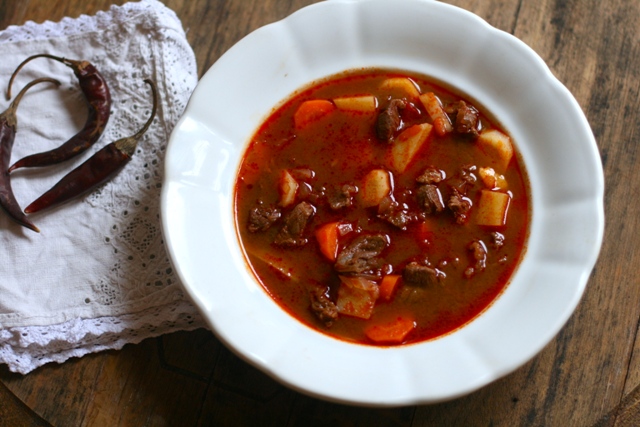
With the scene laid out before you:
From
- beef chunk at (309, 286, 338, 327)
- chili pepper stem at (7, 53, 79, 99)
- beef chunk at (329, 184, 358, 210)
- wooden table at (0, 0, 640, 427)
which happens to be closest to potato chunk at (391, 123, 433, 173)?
beef chunk at (329, 184, 358, 210)

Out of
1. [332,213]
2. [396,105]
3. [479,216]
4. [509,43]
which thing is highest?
[509,43]

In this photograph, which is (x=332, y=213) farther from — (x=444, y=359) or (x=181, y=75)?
(x=181, y=75)

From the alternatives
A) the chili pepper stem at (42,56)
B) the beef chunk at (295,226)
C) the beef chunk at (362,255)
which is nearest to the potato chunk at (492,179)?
the beef chunk at (362,255)

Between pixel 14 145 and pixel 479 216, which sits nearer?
pixel 479 216

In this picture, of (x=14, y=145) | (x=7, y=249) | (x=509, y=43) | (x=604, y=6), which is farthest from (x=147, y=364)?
(x=604, y=6)

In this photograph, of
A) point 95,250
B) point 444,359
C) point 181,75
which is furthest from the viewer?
point 181,75

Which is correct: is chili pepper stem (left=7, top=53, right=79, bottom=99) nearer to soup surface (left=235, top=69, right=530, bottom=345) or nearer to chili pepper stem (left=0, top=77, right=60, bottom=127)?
chili pepper stem (left=0, top=77, right=60, bottom=127)

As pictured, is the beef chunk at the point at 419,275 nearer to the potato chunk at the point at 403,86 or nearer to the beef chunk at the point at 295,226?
the beef chunk at the point at 295,226
